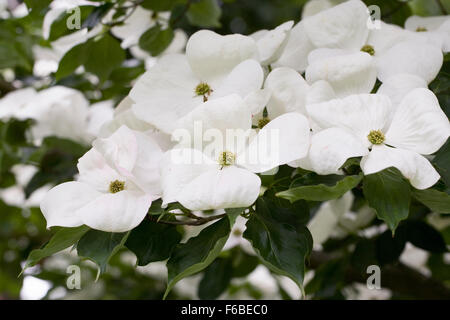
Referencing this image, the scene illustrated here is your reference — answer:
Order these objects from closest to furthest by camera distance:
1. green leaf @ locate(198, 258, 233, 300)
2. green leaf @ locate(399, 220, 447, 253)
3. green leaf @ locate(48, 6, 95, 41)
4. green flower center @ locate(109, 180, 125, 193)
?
green flower center @ locate(109, 180, 125, 193) < green leaf @ locate(48, 6, 95, 41) < green leaf @ locate(399, 220, 447, 253) < green leaf @ locate(198, 258, 233, 300)

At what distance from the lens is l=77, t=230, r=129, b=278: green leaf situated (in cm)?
59

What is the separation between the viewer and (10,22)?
3.94ft

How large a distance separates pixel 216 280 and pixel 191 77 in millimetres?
533

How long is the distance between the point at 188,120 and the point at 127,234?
0.14 metres

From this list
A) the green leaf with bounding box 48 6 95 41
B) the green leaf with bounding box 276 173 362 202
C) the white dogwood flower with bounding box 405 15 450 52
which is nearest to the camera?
the green leaf with bounding box 276 173 362 202

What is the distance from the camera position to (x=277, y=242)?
60 cm

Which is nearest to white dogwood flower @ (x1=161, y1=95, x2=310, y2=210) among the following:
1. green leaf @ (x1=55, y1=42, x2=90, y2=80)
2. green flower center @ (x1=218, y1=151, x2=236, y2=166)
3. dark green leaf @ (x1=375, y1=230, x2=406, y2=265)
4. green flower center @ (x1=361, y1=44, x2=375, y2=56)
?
green flower center @ (x1=218, y1=151, x2=236, y2=166)

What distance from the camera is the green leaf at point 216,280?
1.14 meters

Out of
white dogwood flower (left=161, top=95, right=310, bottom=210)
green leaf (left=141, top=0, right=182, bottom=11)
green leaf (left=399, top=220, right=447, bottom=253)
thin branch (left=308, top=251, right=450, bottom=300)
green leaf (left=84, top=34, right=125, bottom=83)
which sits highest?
white dogwood flower (left=161, top=95, right=310, bottom=210)

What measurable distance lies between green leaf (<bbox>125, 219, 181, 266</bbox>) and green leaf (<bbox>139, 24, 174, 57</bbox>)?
1.48ft

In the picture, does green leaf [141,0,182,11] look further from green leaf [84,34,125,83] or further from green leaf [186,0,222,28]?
green leaf [186,0,222,28]

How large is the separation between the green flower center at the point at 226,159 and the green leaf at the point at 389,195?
0.14 m
